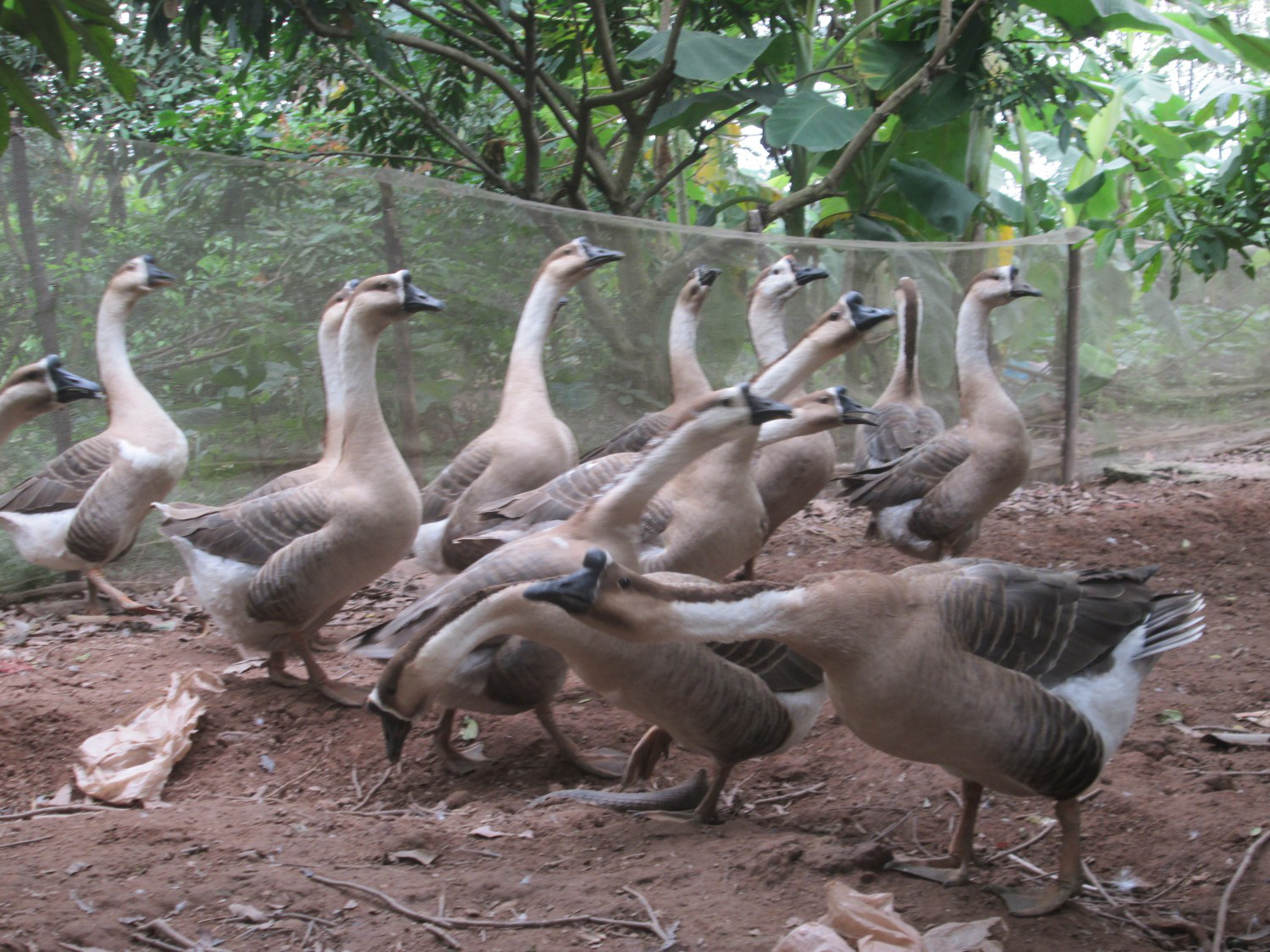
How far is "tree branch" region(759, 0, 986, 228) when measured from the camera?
8086 mm

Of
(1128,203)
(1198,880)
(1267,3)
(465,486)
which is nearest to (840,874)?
(1198,880)

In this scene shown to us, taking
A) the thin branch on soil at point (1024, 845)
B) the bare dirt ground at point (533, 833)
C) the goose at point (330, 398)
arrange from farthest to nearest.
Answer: the goose at point (330, 398) → the thin branch on soil at point (1024, 845) → the bare dirt ground at point (533, 833)

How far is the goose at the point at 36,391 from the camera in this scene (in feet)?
18.9

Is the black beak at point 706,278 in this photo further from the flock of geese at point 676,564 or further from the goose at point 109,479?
the goose at point 109,479

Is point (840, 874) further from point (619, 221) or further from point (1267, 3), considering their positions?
point (1267, 3)

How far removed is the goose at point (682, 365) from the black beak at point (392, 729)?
9.70ft

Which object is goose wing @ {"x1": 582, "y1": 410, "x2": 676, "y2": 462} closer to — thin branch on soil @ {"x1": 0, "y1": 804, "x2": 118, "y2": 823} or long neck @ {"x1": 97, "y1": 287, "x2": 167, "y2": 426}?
long neck @ {"x1": 97, "y1": 287, "x2": 167, "y2": 426}

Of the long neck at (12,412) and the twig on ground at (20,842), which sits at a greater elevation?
the long neck at (12,412)

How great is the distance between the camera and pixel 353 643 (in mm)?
3986

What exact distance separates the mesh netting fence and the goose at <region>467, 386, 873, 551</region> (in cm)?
237

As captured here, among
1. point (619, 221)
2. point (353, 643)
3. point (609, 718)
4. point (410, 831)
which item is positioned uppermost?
point (619, 221)

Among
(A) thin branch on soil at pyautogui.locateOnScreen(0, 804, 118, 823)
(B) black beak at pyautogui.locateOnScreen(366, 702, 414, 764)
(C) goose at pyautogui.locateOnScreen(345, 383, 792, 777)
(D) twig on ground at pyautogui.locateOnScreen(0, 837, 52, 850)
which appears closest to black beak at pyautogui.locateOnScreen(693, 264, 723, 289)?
(C) goose at pyautogui.locateOnScreen(345, 383, 792, 777)

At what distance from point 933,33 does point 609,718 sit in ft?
23.4

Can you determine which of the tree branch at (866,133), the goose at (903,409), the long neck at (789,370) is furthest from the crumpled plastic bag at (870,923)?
the tree branch at (866,133)
